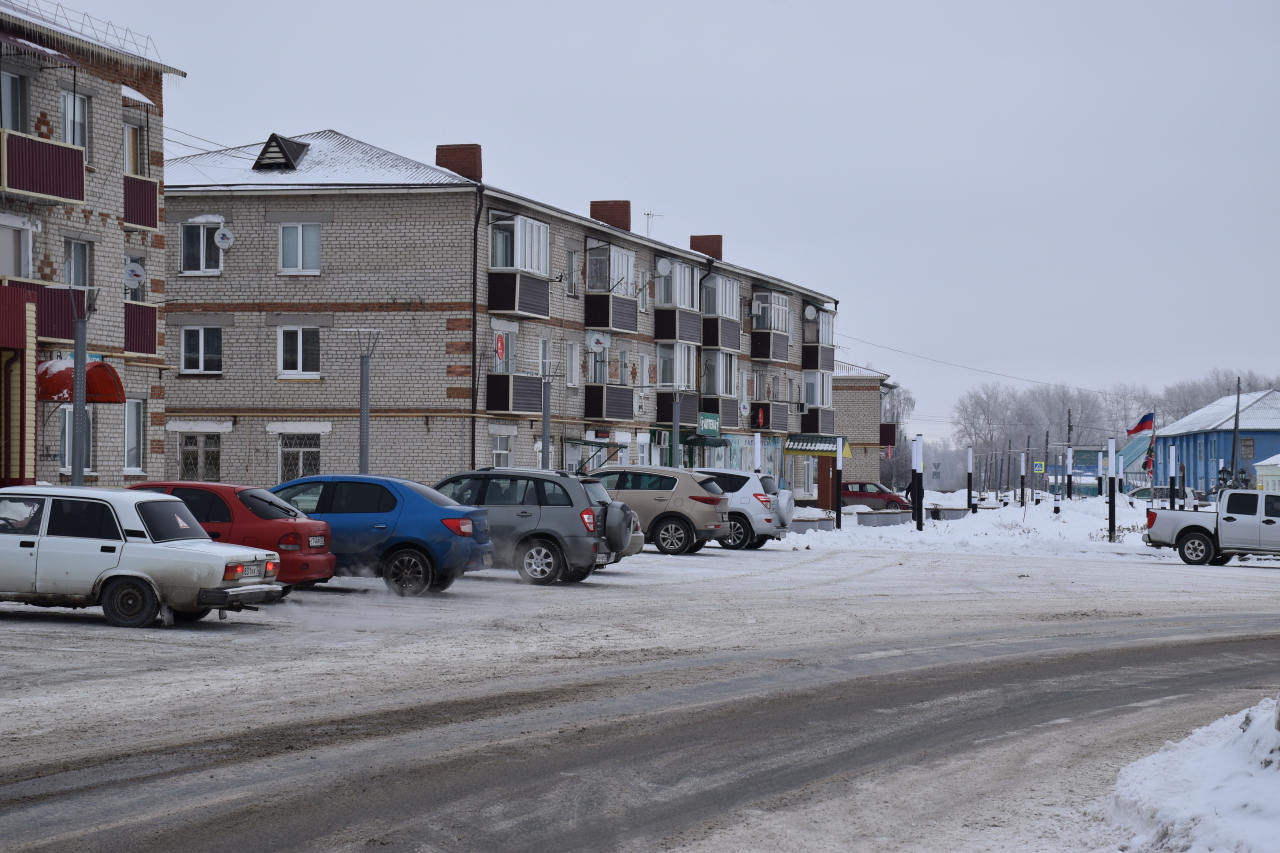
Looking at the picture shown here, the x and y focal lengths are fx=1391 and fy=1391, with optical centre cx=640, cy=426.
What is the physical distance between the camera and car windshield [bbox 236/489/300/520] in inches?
661

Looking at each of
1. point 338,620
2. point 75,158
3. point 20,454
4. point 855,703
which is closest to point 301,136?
A: point 75,158

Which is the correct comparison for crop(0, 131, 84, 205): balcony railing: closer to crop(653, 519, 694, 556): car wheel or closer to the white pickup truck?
crop(653, 519, 694, 556): car wheel

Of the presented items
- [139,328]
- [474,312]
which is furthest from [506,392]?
[139,328]

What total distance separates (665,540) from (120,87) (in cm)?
1502

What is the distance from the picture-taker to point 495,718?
926 centimetres

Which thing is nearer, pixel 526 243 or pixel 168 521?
pixel 168 521

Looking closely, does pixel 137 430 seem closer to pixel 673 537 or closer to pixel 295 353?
pixel 295 353

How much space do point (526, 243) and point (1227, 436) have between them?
81.0 metres

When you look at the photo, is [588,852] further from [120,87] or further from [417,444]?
[417,444]

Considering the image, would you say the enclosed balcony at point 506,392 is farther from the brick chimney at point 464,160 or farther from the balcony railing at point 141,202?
the balcony railing at point 141,202

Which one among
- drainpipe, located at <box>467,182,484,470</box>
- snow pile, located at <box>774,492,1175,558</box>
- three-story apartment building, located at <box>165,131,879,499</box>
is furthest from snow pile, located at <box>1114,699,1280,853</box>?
three-story apartment building, located at <box>165,131,879,499</box>

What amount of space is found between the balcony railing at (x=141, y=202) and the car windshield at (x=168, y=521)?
1693cm

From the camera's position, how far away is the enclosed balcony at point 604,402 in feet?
152

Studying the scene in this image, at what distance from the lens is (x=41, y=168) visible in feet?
86.3
